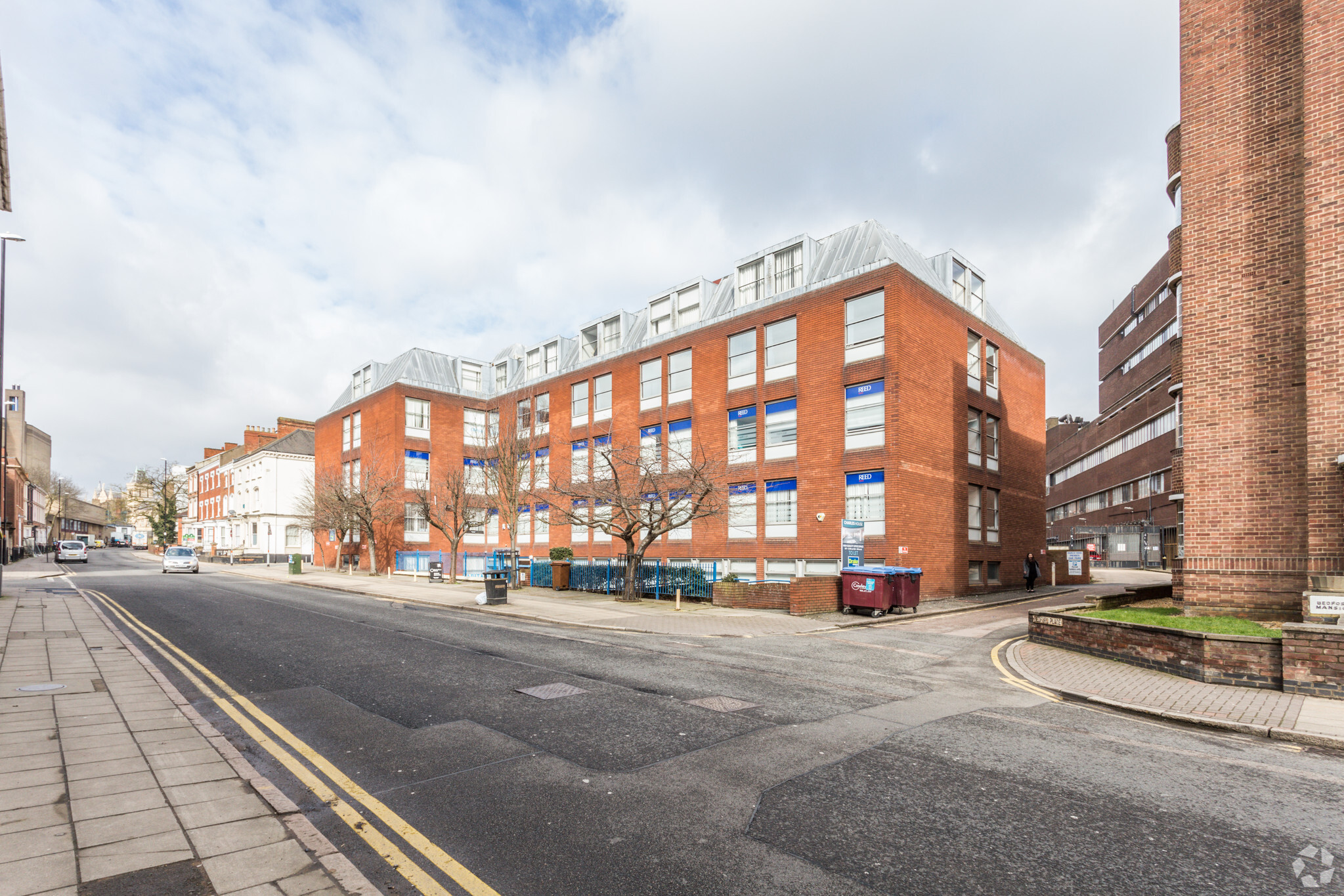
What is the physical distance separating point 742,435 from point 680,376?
5.16m

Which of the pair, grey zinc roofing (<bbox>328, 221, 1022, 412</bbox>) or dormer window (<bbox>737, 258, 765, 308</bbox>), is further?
dormer window (<bbox>737, 258, 765, 308</bbox>)

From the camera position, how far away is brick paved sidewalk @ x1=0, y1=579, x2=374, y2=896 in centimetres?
377

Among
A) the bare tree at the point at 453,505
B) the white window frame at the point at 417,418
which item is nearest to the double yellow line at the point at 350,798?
the bare tree at the point at 453,505

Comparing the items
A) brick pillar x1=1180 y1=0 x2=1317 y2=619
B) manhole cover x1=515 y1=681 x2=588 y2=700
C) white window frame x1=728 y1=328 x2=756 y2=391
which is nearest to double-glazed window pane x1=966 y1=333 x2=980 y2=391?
white window frame x1=728 y1=328 x2=756 y2=391

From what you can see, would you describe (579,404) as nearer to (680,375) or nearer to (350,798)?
(680,375)

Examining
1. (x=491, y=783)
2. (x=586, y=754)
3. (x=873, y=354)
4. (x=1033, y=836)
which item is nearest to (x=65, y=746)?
(x=491, y=783)

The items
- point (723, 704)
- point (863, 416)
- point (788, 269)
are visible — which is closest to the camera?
point (723, 704)

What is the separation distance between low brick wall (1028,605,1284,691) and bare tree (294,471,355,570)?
125 ft

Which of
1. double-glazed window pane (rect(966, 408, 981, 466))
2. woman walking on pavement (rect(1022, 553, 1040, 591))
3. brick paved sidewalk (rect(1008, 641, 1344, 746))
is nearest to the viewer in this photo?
brick paved sidewalk (rect(1008, 641, 1344, 746))

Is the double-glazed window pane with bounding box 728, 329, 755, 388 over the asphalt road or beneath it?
over

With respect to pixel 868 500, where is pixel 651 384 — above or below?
above

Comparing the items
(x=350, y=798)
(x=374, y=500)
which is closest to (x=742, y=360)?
(x=374, y=500)

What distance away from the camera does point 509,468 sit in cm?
3116

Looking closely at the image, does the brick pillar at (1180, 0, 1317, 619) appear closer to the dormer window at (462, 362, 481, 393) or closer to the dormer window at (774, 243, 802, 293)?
the dormer window at (774, 243, 802, 293)
